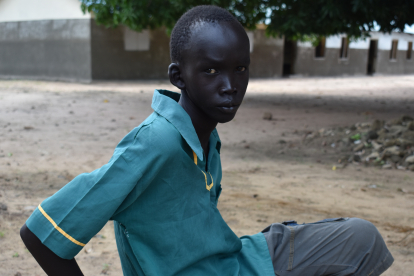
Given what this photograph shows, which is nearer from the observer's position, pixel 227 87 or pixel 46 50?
pixel 227 87

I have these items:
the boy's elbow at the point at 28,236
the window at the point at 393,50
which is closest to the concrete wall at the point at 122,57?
the boy's elbow at the point at 28,236

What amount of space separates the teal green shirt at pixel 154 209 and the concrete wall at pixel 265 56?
19.4 meters

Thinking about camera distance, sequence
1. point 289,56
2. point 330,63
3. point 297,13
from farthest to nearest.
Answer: point 289,56, point 330,63, point 297,13

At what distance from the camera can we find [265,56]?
21000mm

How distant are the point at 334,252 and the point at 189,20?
2.95 ft

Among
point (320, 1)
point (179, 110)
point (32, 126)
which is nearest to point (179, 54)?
point (179, 110)

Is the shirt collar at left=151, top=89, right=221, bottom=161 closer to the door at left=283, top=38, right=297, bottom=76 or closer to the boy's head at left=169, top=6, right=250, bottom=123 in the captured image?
the boy's head at left=169, top=6, right=250, bottom=123

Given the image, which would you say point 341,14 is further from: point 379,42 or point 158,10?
point 379,42

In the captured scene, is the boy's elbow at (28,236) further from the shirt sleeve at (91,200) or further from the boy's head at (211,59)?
the boy's head at (211,59)

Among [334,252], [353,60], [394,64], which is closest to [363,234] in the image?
[334,252]

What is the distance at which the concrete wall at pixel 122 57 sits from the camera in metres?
15.8

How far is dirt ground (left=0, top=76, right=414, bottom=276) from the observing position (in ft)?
9.29

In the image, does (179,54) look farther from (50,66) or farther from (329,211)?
(50,66)

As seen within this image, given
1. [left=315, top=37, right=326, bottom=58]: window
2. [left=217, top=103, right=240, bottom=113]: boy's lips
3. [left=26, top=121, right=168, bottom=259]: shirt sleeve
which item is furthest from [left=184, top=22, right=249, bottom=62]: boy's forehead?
[left=315, top=37, right=326, bottom=58]: window
